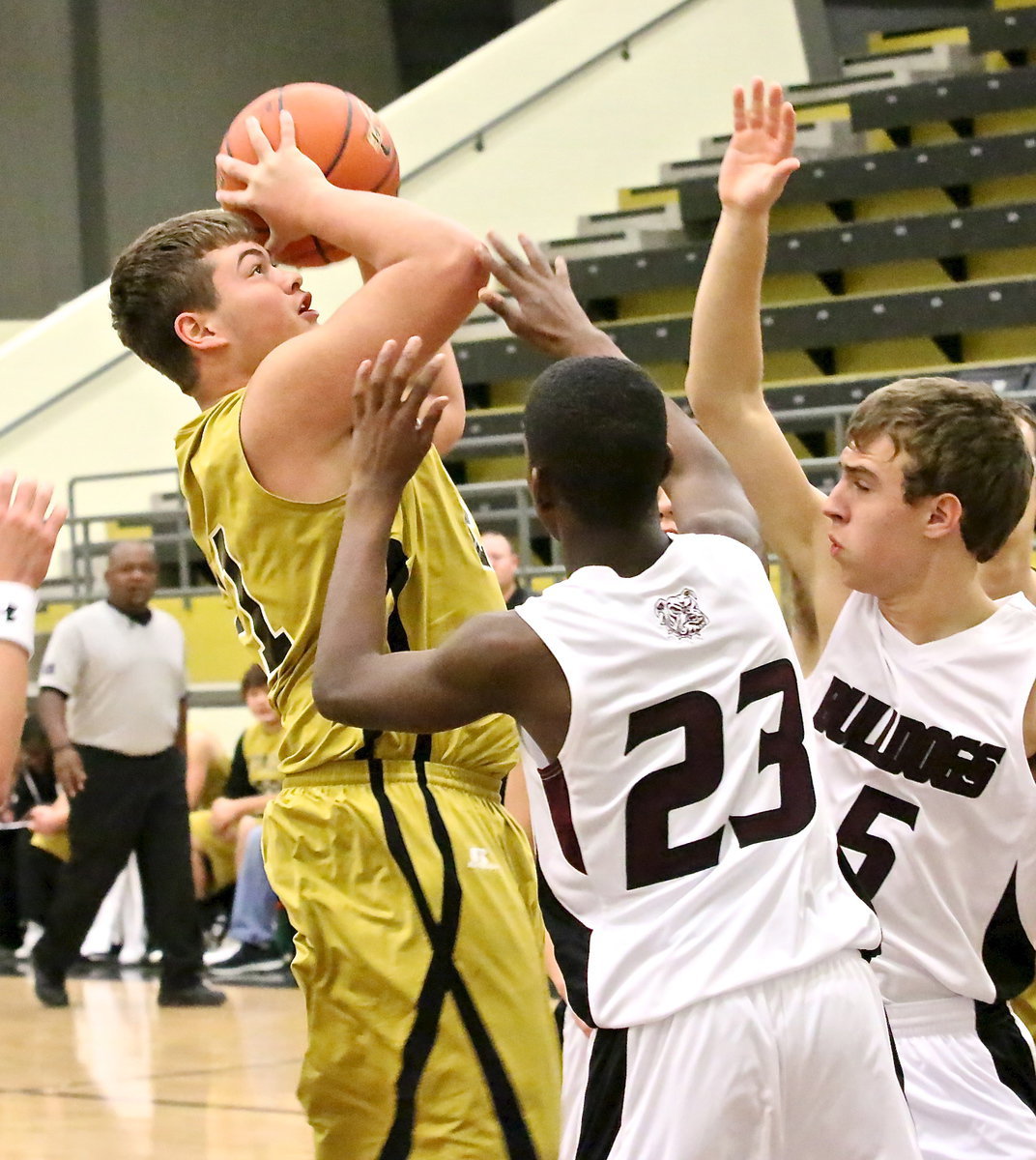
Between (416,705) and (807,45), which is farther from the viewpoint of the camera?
(807,45)

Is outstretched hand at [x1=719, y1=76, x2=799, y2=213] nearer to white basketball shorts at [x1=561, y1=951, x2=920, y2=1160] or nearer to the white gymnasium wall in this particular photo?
white basketball shorts at [x1=561, y1=951, x2=920, y2=1160]

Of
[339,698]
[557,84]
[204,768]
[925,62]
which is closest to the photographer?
[339,698]

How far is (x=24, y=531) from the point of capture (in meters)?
2.71

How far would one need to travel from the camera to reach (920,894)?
2668 millimetres

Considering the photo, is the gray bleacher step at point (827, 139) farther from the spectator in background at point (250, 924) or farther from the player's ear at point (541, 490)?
the player's ear at point (541, 490)

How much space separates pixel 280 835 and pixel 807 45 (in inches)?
466

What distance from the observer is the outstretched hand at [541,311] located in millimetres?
2594

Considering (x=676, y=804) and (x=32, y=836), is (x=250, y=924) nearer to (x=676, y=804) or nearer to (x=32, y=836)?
(x=32, y=836)

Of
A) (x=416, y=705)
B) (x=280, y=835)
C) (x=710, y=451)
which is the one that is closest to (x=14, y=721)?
(x=280, y=835)

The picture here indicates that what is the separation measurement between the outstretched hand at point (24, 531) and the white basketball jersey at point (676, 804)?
903 millimetres

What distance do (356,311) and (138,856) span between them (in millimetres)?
5959

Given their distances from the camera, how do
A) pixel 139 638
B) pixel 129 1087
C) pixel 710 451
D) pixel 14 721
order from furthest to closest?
pixel 139 638, pixel 129 1087, pixel 14 721, pixel 710 451

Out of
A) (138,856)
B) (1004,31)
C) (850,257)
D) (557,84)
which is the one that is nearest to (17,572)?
(138,856)

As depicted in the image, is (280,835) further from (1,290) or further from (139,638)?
(1,290)
